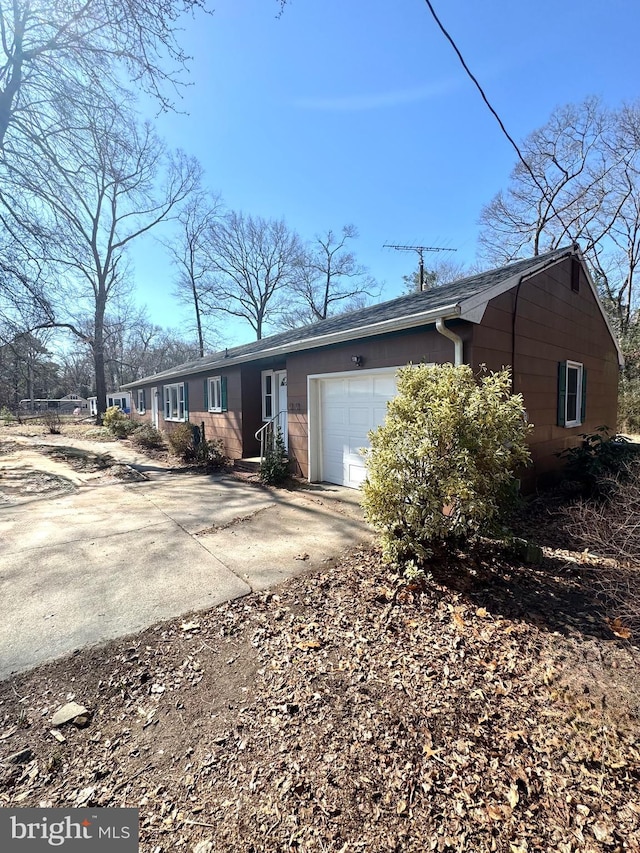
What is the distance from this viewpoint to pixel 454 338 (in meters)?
4.92

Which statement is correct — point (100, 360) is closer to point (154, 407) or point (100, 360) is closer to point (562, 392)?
point (154, 407)

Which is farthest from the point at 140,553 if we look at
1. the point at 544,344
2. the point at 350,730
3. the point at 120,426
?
the point at 120,426

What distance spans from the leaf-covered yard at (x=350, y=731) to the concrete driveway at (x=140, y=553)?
1.08 ft

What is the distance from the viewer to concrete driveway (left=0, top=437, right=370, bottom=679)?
290cm

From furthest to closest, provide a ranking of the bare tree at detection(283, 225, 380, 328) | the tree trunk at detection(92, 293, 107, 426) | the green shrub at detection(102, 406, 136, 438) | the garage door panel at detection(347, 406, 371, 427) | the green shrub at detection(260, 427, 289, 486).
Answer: the bare tree at detection(283, 225, 380, 328), the tree trunk at detection(92, 293, 107, 426), the green shrub at detection(102, 406, 136, 438), the green shrub at detection(260, 427, 289, 486), the garage door panel at detection(347, 406, 371, 427)

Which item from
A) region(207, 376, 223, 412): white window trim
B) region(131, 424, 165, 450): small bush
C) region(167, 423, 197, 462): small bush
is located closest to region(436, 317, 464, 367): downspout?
region(207, 376, 223, 412): white window trim

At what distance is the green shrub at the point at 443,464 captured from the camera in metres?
3.33

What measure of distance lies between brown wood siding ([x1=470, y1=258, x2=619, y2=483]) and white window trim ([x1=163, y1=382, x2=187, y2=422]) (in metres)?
11.6

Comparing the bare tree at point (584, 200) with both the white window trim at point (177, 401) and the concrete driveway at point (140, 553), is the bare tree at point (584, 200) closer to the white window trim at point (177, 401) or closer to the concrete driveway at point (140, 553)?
Answer: the concrete driveway at point (140, 553)

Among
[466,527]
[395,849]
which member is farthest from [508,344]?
[395,849]

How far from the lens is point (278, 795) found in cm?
160

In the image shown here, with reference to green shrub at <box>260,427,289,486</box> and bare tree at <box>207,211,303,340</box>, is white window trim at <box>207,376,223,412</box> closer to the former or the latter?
green shrub at <box>260,427,289,486</box>

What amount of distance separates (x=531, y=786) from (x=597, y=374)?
10.5 meters

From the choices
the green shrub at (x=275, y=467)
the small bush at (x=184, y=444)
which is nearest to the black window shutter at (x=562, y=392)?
the green shrub at (x=275, y=467)
